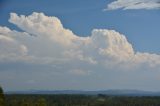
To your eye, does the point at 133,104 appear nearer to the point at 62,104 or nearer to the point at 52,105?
the point at 62,104

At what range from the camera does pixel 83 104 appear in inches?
3307

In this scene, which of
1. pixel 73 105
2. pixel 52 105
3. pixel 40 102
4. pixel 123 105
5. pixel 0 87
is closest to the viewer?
pixel 0 87

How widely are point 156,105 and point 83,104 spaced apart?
50.2ft

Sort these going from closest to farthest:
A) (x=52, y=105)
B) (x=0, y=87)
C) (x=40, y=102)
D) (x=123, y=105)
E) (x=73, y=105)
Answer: (x=0, y=87) → (x=40, y=102) → (x=52, y=105) → (x=73, y=105) → (x=123, y=105)

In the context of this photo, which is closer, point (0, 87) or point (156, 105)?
point (0, 87)

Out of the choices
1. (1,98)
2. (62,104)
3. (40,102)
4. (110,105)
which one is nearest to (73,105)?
(62,104)

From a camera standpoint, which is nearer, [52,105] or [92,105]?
[52,105]

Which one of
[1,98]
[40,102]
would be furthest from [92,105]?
[1,98]

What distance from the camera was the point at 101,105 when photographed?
277ft

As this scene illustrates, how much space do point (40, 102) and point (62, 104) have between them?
55396 mm

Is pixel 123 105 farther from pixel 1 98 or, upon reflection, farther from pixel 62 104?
pixel 1 98

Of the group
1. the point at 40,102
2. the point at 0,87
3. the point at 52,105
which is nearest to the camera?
the point at 0,87

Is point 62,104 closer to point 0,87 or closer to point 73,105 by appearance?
point 73,105

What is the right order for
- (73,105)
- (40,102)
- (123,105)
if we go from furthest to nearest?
(123,105) → (73,105) → (40,102)
